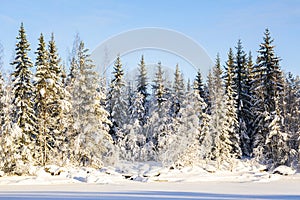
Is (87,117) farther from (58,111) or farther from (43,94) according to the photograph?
(43,94)

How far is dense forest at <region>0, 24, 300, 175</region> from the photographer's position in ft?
89.7

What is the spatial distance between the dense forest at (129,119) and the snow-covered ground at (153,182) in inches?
68.8

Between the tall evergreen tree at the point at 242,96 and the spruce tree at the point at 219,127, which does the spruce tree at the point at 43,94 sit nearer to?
the spruce tree at the point at 219,127

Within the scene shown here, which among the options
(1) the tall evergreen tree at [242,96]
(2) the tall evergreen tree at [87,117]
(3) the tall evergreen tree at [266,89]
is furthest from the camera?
(1) the tall evergreen tree at [242,96]

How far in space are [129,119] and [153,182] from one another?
1944 centimetres

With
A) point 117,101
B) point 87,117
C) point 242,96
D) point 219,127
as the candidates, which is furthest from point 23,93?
point 242,96

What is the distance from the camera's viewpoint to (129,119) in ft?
136

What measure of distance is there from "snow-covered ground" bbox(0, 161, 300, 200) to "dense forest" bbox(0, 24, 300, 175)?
5.74ft

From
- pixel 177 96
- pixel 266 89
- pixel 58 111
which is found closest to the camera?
pixel 58 111

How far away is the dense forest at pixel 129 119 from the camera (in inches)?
1077

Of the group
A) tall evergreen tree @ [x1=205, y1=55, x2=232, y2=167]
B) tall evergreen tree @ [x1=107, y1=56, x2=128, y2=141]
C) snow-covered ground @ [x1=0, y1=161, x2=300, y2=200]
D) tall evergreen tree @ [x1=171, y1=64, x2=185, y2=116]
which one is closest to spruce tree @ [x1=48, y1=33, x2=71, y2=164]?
snow-covered ground @ [x1=0, y1=161, x2=300, y2=200]

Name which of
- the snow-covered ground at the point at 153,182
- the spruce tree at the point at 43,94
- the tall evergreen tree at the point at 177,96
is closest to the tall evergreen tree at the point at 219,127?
Answer: the snow-covered ground at the point at 153,182

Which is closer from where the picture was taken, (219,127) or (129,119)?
(219,127)

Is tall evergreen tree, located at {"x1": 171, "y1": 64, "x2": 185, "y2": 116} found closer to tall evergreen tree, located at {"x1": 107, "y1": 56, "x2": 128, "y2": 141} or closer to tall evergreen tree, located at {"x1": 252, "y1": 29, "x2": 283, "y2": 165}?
tall evergreen tree, located at {"x1": 107, "y1": 56, "x2": 128, "y2": 141}
